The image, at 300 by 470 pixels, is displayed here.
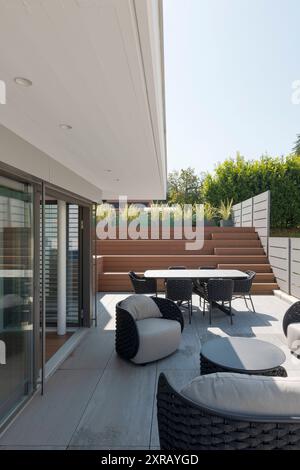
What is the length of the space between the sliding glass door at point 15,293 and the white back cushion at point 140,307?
55.2 inches

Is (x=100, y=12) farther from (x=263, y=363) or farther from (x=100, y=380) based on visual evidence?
(x=100, y=380)

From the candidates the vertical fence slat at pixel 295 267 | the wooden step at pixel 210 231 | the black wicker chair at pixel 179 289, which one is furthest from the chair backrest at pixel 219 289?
the wooden step at pixel 210 231

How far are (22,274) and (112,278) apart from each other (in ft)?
21.3

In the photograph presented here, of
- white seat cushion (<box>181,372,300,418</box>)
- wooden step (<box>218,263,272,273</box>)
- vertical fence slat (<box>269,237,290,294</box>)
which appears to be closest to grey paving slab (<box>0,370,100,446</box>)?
white seat cushion (<box>181,372,300,418</box>)

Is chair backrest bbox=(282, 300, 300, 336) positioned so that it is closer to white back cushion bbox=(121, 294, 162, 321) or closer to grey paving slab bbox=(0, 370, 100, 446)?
white back cushion bbox=(121, 294, 162, 321)

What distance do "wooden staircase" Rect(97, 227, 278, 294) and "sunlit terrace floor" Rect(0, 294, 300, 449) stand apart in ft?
13.1

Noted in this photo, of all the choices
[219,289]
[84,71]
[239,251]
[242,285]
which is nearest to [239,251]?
[239,251]

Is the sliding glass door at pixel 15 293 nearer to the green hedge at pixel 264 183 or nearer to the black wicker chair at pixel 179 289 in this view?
the black wicker chair at pixel 179 289

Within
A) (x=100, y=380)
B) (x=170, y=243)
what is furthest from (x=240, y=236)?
(x=100, y=380)

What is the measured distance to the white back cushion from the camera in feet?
14.9

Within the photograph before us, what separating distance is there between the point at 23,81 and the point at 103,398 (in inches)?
116

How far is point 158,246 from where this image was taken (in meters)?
11.3

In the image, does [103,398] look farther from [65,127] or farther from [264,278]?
[264,278]

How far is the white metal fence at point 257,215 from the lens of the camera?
1073 cm
